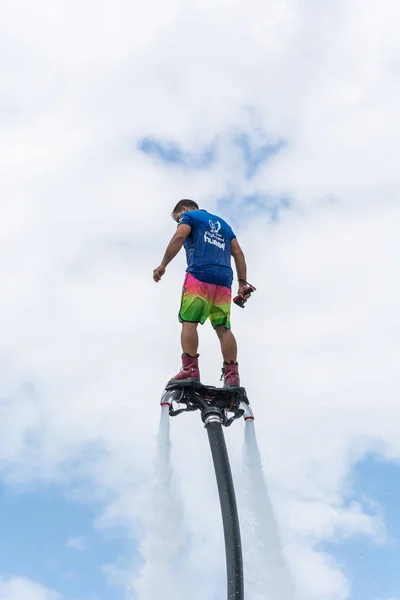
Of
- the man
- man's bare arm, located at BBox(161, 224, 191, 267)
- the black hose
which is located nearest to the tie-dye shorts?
the man

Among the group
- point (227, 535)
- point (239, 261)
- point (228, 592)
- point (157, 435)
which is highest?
point (239, 261)

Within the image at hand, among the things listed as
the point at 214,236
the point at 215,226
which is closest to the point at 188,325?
the point at 214,236

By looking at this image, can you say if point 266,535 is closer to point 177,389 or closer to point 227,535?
point 227,535

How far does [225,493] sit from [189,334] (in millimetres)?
2245

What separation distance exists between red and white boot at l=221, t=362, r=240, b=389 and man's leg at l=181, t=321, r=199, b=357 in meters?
0.52

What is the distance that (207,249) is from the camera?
10117 millimetres

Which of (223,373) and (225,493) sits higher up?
(223,373)

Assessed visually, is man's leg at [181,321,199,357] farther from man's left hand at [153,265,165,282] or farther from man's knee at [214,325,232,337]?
man's left hand at [153,265,165,282]

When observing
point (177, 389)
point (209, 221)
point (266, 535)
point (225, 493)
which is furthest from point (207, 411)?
point (209, 221)

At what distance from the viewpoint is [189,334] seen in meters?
9.73

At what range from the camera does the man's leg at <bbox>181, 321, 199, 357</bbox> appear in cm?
965

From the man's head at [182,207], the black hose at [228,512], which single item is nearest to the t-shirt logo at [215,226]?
the man's head at [182,207]

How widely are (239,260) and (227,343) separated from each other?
1399mm

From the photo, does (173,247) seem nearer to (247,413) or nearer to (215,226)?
(215,226)
